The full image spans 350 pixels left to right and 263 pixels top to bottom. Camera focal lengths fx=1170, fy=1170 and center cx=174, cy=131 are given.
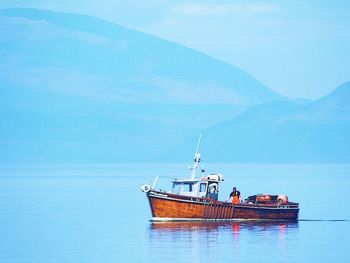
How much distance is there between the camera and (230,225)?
→ 86.6 m

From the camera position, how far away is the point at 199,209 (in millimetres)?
85688

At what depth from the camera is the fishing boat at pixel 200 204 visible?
8512cm

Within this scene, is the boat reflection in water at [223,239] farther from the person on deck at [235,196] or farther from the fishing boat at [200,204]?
the person on deck at [235,196]

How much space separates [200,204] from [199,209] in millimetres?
382

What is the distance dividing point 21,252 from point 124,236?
37.4 ft

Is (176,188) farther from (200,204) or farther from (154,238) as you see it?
(154,238)

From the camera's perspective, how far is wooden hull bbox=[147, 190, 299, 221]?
3346 inches

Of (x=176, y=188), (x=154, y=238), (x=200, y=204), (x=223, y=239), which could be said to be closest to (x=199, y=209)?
(x=200, y=204)

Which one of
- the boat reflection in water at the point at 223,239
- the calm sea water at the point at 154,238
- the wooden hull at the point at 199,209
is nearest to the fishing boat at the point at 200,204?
the wooden hull at the point at 199,209

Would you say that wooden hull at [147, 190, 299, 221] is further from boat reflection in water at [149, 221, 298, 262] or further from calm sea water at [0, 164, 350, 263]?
calm sea water at [0, 164, 350, 263]


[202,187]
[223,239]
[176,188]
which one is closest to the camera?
[223,239]

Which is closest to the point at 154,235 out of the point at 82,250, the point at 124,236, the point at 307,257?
the point at 124,236

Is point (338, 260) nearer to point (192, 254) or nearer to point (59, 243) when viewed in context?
point (192, 254)

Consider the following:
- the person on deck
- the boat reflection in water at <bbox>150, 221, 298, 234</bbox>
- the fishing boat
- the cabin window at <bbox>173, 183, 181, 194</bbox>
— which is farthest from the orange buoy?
the cabin window at <bbox>173, 183, 181, 194</bbox>
